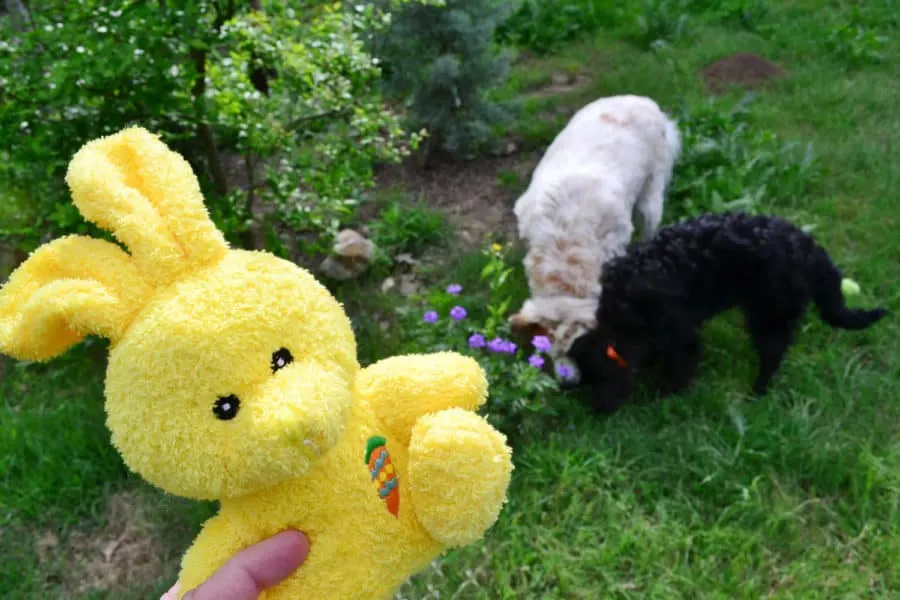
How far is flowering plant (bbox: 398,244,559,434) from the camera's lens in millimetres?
3375

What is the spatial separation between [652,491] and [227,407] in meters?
2.38

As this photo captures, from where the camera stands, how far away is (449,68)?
16.4 ft

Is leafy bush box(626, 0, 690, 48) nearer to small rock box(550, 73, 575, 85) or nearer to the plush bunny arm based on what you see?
small rock box(550, 73, 575, 85)

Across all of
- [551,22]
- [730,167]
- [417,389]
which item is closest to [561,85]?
[551,22]

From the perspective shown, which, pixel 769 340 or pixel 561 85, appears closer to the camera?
pixel 769 340

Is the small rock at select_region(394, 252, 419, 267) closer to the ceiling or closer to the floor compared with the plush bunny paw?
closer to the floor

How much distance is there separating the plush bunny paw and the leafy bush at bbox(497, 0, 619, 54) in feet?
20.8

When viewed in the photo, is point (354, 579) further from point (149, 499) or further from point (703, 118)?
point (703, 118)

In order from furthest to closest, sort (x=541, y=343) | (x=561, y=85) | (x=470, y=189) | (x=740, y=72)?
(x=561, y=85), (x=740, y=72), (x=470, y=189), (x=541, y=343)

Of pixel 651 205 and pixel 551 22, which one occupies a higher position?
pixel 651 205

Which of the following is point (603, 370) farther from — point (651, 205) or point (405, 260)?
point (405, 260)

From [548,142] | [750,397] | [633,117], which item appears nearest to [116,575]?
[750,397]

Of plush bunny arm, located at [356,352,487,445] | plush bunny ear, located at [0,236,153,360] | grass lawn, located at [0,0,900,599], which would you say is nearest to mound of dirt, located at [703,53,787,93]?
grass lawn, located at [0,0,900,599]

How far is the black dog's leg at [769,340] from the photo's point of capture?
11.3 feet
